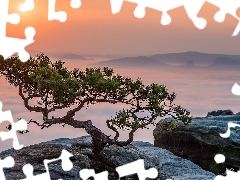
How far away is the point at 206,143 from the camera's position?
2989 cm

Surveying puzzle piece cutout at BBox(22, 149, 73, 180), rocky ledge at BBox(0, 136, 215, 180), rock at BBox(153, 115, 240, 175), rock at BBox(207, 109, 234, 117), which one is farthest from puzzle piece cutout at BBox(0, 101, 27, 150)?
rock at BBox(207, 109, 234, 117)

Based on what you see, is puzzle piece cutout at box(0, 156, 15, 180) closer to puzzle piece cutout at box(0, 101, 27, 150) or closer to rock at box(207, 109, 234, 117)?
puzzle piece cutout at box(0, 101, 27, 150)

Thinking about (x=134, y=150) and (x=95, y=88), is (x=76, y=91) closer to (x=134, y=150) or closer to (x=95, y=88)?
(x=95, y=88)

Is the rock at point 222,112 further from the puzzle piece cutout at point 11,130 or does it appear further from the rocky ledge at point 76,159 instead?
the puzzle piece cutout at point 11,130

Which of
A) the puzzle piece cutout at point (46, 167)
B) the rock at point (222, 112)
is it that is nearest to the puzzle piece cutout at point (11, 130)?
the puzzle piece cutout at point (46, 167)

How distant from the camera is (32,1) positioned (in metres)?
14.0

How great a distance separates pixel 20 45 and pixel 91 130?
662 cm

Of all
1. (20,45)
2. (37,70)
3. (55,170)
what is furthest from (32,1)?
(55,170)

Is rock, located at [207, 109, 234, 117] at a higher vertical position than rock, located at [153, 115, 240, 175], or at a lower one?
higher

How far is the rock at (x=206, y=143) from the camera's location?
96.5ft

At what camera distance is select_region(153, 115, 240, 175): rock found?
29.4m

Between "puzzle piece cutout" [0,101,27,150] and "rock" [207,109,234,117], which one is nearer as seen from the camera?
"puzzle piece cutout" [0,101,27,150]

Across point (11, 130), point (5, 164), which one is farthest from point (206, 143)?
point (11, 130)

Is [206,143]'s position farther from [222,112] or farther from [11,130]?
[11,130]
